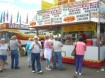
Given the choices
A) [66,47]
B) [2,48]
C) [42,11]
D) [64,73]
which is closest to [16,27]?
[42,11]

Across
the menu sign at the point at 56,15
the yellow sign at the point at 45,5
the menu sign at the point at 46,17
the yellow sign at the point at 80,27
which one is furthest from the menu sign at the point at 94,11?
the yellow sign at the point at 45,5

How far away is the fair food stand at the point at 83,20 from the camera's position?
11.2 meters

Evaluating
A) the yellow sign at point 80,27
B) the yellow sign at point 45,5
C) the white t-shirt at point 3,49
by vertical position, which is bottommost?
the white t-shirt at point 3,49

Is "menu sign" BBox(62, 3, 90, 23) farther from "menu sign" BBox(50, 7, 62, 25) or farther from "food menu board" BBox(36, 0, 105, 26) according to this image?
"menu sign" BBox(50, 7, 62, 25)

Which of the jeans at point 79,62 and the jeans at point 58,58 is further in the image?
the jeans at point 58,58

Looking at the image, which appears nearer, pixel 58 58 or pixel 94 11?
pixel 58 58

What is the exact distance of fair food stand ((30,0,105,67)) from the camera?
36.8ft

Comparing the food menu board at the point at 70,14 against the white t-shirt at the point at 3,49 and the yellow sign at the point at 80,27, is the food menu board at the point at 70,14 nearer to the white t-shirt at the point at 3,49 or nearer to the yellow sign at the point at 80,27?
the yellow sign at the point at 80,27

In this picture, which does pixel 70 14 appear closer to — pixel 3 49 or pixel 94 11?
pixel 94 11

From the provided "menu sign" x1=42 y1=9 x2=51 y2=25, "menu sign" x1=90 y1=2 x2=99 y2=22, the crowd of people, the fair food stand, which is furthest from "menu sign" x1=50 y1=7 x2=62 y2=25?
Result: the crowd of people

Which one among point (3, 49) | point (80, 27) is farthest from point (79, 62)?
point (80, 27)

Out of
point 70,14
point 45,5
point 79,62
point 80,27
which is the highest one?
point 45,5

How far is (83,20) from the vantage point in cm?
1154

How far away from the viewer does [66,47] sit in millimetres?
12969
